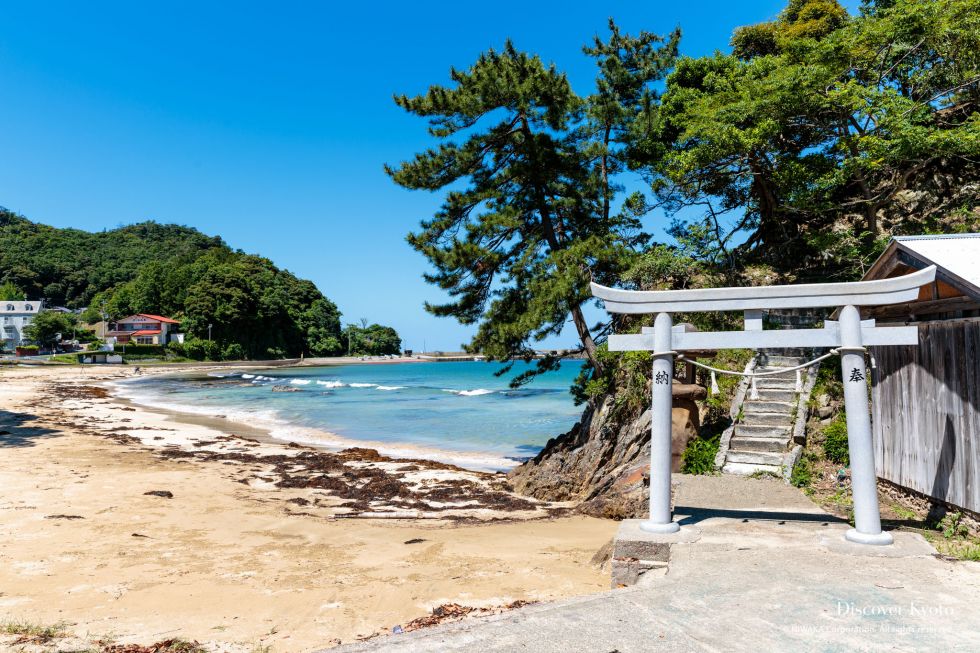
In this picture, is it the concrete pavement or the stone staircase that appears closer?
the concrete pavement

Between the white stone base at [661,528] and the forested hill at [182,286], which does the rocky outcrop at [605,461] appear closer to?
the white stone base at [661,528]

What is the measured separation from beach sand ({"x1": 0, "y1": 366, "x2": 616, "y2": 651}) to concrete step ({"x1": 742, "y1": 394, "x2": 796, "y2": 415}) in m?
3.45

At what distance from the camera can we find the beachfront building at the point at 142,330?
83.2m

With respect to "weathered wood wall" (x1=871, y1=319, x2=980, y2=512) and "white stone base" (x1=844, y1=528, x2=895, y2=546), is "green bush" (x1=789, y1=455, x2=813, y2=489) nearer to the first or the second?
"weathered wood wall" (x1=871, y1=319, x2=980, y2=512)

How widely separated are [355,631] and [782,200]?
14.1 m

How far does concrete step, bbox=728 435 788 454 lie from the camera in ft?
30.1

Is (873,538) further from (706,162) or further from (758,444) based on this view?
(706,162)

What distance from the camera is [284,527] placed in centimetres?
905

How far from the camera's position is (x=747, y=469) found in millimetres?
8812

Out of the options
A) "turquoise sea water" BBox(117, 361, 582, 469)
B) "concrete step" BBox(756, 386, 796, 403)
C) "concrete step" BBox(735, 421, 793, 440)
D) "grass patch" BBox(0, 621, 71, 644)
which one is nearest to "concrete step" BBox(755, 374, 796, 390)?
"concrete step" BBox(756, 386, 796, 403)

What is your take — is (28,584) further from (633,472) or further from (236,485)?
(633,472)

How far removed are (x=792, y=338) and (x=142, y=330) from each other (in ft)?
314

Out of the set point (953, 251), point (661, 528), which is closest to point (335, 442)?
point (661, 528)

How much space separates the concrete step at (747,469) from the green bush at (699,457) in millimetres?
355
